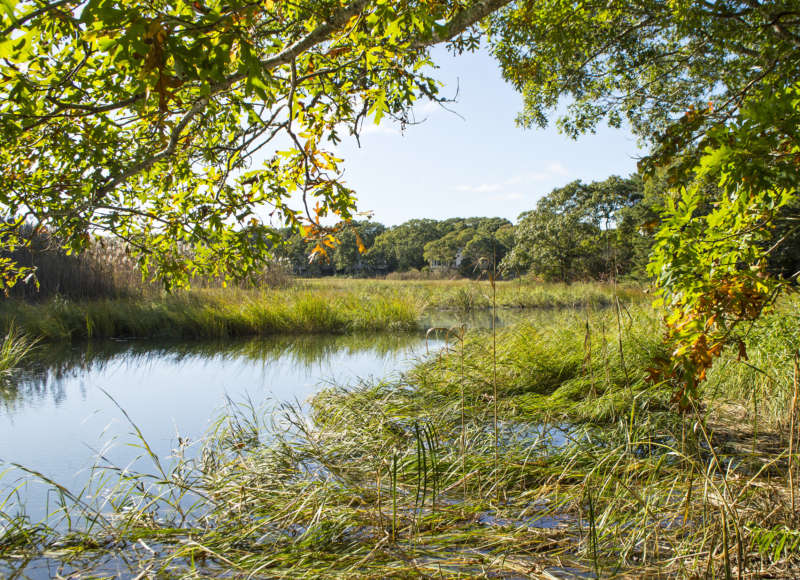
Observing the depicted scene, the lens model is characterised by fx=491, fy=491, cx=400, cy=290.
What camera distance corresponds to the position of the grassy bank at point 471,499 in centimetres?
180

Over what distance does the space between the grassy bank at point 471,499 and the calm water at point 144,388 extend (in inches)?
21.9

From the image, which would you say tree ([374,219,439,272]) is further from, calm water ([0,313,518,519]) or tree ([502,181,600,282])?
calm water ([0,313,518,519])

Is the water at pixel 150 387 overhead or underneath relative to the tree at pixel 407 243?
underneath

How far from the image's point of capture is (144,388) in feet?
18.2

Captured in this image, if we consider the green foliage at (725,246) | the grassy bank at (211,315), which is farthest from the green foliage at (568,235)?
the green foliage at (725,246)

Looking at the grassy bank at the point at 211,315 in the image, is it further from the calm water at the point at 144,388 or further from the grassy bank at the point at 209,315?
the calm water at the point at 144,388

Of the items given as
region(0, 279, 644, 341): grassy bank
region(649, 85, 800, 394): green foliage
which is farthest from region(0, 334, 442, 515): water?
region(649, 85, 800, 394): green foliage

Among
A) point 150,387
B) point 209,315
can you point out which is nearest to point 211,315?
point 209,315

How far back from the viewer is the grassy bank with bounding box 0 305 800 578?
5.91 ft

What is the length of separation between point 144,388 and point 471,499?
4508mm

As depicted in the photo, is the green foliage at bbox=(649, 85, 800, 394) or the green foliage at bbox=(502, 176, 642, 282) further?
the green foliage at bbox=(502, 176, 642, 282)

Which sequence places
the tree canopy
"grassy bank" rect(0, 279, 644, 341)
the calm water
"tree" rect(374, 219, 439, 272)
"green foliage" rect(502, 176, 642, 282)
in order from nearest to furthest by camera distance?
the tree canopy, the calm water, "grassy bank" rect(0, 279, 644, 341), "green foliage" rect(502, 176, 642, 282), "tree" rect(374, 219, 439, 272)

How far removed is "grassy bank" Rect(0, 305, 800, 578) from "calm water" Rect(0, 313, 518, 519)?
0.56 m

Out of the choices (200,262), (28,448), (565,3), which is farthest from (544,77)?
(28,448)
